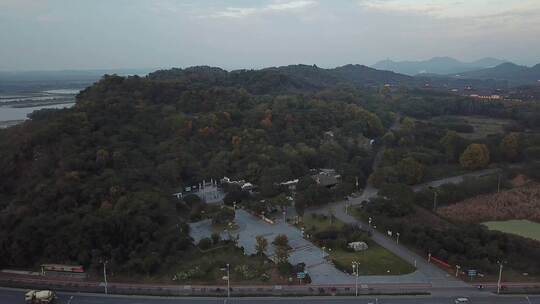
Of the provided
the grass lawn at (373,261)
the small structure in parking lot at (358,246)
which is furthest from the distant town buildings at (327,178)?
the grass lawn at (373,261)

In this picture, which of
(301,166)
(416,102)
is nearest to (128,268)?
(301,166)

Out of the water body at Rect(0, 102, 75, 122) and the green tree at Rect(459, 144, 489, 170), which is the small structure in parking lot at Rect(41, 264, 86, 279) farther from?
the water body at Rect(0, 102, 75, 122)

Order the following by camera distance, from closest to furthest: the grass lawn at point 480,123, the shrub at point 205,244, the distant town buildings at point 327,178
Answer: the shrub at point 205,244
the distant town buildings at point 327,178
the grass lawn at point 480,123

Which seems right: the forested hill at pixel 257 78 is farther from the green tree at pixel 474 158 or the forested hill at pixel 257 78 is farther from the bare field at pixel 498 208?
the bare field at pixel 498 208

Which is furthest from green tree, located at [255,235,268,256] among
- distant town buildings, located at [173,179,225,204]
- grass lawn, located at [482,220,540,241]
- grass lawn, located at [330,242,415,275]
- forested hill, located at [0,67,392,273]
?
grass lawn, located at [482,220,540,241]

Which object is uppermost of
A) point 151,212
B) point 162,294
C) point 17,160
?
point 17,160

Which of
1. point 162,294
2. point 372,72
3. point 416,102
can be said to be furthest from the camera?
point 372,72

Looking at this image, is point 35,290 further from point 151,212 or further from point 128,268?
point 151,212
